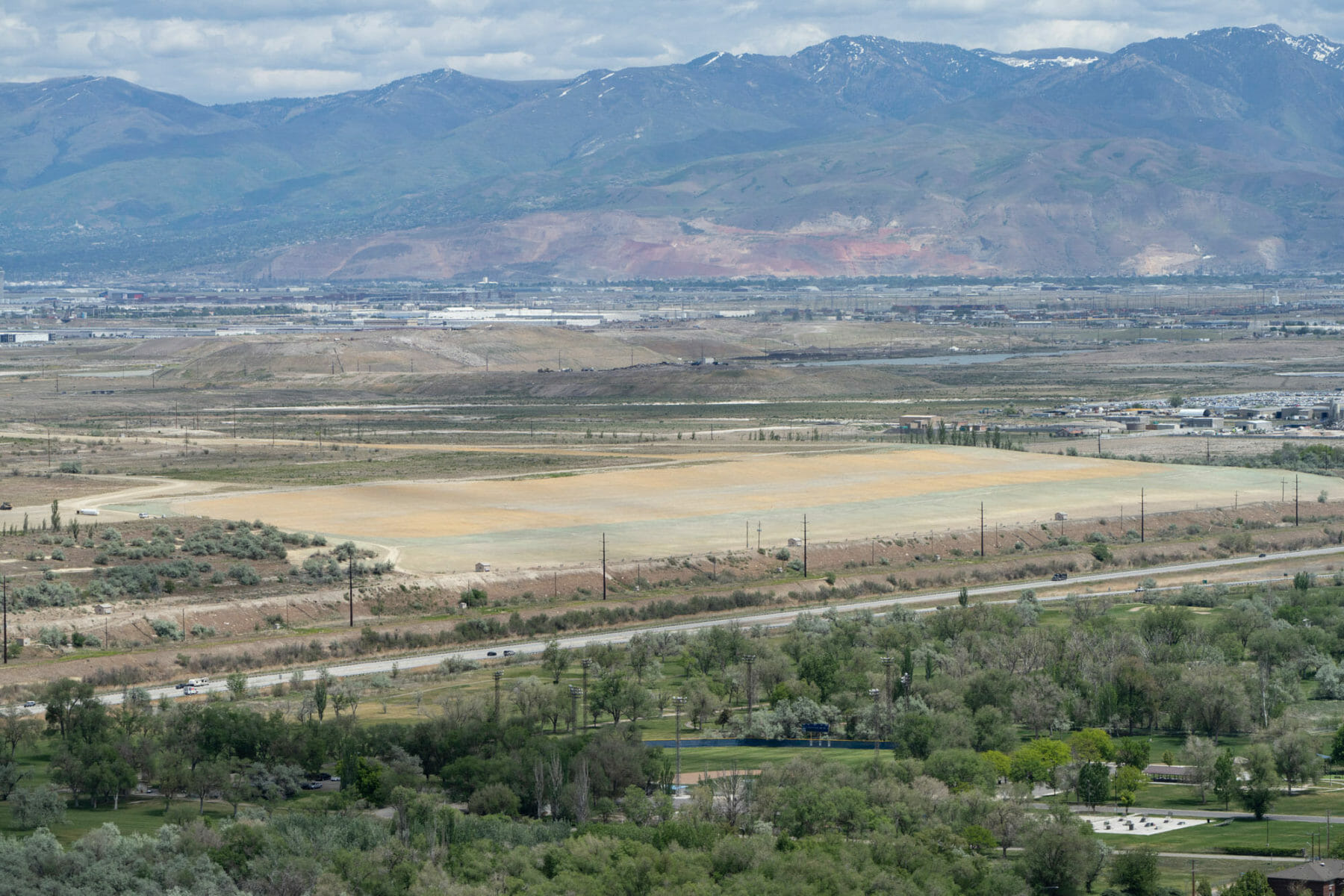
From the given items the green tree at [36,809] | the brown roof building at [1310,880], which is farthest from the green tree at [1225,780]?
the green tree at [36,809]

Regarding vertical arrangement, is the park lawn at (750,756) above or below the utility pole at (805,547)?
below

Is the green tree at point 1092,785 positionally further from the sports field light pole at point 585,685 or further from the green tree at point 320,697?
the green tree at point 320,697

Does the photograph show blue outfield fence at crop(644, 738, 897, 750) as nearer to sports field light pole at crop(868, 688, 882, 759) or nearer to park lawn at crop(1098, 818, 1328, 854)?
sports field light pole at crop(868, 688, 882, 759)

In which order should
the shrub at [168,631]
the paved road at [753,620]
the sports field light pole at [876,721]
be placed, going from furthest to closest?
the shrub at [168,631] → the paved road at [753,620] → the sports field light pole at [876,721]

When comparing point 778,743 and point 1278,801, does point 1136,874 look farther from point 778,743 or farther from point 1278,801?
point 778,743

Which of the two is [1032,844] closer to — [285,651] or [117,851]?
[117,851]
